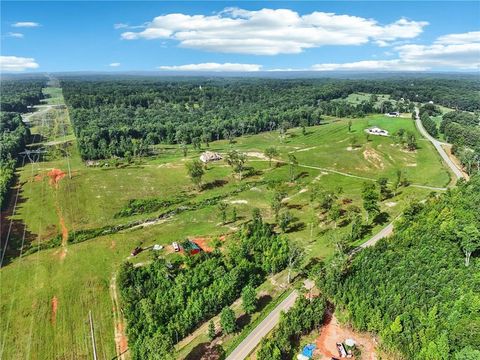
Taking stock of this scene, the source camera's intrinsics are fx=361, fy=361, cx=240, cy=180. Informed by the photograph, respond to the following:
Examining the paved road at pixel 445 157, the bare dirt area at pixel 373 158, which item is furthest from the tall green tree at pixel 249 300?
the paved road at pixel 445 157

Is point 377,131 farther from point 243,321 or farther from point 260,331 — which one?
point 260,331

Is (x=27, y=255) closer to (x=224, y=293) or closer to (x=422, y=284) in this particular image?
(x=224, y=293)

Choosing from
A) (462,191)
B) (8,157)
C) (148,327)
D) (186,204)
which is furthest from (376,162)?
(8,157)

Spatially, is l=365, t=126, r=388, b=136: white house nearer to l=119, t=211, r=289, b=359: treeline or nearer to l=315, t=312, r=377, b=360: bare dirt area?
l=119, t=211, r=289, b=359: treeline

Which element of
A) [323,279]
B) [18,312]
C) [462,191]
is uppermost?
[462,191]

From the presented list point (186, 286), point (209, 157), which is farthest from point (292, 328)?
point (209, 157)

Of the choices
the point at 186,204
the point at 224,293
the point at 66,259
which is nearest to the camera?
the point at 224,293

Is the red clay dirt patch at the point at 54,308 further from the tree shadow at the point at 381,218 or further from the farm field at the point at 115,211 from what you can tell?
the tree shadow at the point at 381,218
